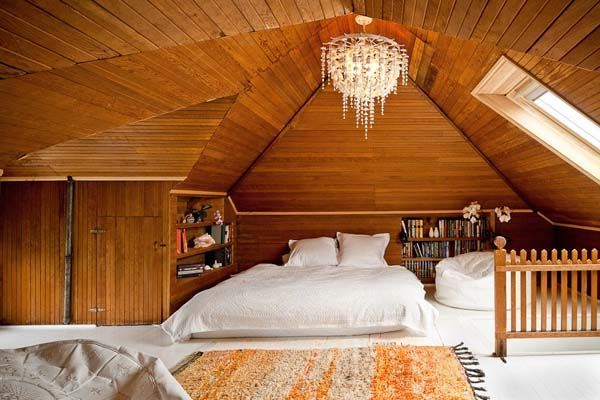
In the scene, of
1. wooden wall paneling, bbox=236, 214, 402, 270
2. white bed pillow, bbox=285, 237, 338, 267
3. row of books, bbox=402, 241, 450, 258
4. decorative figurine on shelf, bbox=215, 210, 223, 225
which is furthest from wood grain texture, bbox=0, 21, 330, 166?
row of books, bbox=402, 241, 450, 258

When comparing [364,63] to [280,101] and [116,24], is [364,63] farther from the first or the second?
[116,24]

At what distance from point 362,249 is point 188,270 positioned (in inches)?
86.4

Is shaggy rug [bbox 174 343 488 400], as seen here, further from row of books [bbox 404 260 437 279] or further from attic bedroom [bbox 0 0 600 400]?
row of books [bbox 404 260 437 279]

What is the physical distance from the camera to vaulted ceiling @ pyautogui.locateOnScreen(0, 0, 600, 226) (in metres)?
1.49

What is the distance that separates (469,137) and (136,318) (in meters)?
4.14

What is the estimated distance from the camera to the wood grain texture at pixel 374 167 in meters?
4.07

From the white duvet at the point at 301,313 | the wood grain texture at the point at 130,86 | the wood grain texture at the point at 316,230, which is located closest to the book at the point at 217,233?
the wood grain texture at the point at 316,230

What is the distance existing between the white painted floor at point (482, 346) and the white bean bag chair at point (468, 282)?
0.41ft

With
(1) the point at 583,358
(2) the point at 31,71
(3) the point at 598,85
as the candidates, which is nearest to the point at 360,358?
(1) the point at 583,358

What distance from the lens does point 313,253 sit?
15.9 feet

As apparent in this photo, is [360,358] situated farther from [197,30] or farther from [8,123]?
[8,123]

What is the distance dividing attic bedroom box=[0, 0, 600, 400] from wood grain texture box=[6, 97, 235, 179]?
1.0 inches

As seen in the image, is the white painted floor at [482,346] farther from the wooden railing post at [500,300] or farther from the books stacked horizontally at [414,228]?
the books stacked horizontally at [414,228]

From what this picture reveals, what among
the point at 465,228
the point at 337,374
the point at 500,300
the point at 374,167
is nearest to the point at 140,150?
the point at 337,374
